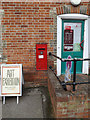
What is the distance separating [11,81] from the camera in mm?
3217

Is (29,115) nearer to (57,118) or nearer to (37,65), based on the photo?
Answer: (57,118)

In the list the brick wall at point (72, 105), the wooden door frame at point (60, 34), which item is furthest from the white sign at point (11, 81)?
the wooden door frame at point (60, 34)

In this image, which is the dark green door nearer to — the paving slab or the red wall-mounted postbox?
the red wall-mounted postbox

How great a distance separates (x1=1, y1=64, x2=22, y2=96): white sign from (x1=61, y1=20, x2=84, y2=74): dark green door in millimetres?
1874

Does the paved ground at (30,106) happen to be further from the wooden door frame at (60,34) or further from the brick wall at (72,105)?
the wooden door frame at (60,34)

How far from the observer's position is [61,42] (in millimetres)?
4195

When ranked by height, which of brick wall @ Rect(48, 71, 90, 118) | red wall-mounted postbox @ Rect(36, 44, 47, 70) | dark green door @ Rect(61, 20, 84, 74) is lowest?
brick wall @ Rect(48, 71, 90, 118)

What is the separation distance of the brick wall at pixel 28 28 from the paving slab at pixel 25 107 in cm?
117

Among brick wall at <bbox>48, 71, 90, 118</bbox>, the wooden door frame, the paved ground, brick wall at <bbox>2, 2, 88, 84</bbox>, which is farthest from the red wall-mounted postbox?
brick wall at <bbox>48, 71, 90, 118</bbox>

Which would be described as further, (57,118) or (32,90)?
(32,90)

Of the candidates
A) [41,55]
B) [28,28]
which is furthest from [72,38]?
[28,28]

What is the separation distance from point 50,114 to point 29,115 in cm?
51

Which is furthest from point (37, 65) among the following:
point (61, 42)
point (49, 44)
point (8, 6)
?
point (8, 6)

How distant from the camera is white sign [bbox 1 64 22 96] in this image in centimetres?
320
